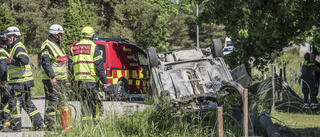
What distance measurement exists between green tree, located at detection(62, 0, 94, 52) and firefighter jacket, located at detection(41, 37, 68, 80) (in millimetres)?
13307

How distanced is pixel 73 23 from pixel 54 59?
14.9 meters

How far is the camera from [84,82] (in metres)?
6.62

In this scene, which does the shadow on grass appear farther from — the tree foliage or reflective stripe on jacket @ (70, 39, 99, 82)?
the tree foliage

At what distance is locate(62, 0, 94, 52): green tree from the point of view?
2055 cm

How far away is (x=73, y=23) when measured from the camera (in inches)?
845

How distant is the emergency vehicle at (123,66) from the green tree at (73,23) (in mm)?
7971

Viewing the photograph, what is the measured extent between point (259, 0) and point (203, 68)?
339cm

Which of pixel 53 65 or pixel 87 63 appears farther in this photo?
pixel 53 65

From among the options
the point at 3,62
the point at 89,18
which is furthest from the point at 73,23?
the point at 3,62

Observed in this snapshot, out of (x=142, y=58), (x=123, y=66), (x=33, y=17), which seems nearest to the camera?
(x=123, y=66)

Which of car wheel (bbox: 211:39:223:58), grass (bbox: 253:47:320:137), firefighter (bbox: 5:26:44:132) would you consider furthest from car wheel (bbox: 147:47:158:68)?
firefighter (bbox: 5:26:44:132)

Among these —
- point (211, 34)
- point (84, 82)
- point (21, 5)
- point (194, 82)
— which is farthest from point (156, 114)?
point (211, 34)

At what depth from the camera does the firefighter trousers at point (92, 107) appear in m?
5.87

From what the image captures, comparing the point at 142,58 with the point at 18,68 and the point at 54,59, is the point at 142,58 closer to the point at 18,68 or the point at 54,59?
the point at 54,59
